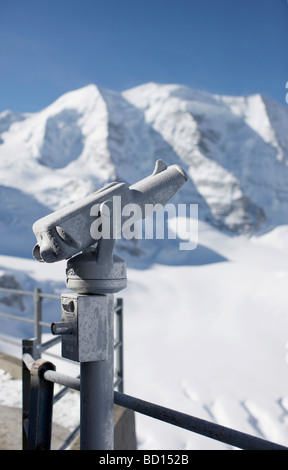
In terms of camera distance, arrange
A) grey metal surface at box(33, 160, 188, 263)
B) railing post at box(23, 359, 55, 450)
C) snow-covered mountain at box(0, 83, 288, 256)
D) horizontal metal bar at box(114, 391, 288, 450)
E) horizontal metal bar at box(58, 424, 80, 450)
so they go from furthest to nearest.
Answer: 1. snow-covered mountain at box(0, 83, 288, 256)
2. horizontal metal bar at box(58, 424, 80, 450)
3. railing post at box(23, 359, 55, 450)
4. grey metal surface at box(33, 160, 188, 263)
5. horizontal metal bar at box(114, 391, 288, 450)

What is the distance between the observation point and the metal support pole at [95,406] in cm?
121

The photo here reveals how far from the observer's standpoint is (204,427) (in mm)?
970

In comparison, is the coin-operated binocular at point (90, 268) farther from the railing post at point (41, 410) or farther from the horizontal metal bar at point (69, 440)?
the horizontal metal bar at point (69, 440)

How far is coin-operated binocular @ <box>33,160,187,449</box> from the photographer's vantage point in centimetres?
118

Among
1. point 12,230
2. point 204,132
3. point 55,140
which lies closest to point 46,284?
point 12,230

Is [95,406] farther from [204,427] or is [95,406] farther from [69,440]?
[69,440]

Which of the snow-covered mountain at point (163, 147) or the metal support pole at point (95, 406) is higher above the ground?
the snow-covered mountain at point (163, 147)

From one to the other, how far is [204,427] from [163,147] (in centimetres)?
6243

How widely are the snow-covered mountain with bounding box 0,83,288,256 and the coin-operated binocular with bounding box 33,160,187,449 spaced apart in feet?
128

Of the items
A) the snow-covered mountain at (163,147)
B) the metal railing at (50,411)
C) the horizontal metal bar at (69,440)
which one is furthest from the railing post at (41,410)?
the snow-covered mountain at (163,147)

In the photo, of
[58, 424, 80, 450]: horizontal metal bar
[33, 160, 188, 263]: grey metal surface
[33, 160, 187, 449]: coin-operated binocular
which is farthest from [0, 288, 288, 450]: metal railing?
[58, 424, 80, 450]: horizontal metal bar

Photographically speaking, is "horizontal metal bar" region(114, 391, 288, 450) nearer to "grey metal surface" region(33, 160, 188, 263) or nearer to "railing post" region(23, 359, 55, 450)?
"railing post" region(23, 359, 55, 450)

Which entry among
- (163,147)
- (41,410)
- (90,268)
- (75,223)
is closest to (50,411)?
(41,410)

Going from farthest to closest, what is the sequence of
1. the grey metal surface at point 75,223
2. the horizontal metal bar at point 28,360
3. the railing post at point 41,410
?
1. the horizontal metal bar at point 28,360
2. the railing post at point 41,410
3. the grey metal surface at point 75,223
